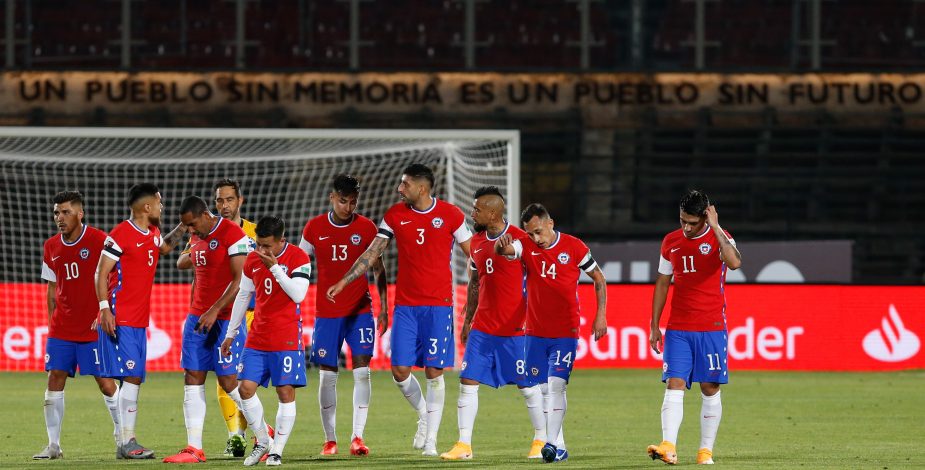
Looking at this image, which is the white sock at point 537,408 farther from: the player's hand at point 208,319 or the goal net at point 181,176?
the goal net at point 181,176

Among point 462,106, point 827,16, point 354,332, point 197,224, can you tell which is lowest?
point 354,332

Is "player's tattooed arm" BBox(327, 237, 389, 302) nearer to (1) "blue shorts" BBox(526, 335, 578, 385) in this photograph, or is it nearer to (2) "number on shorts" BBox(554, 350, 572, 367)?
(1) "blue shorts" BBox(526, 335, 578, 385)

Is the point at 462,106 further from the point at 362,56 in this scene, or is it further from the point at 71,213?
the point at 71,213

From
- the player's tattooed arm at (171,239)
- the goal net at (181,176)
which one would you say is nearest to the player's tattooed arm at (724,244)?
the player's tattooed arm at (171,239)

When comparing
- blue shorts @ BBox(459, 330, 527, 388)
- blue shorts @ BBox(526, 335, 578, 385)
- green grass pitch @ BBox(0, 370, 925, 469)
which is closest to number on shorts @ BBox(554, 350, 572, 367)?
blue shorts @ BBox(526, 335, 578, 385)

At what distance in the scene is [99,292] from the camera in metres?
10.5

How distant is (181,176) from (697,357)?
1912 centimetres

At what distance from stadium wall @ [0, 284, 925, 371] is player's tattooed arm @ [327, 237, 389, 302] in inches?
399

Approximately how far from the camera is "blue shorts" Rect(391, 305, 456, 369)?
11188 millimetres

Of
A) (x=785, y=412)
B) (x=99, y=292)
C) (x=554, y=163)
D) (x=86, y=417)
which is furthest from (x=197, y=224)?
(x=554, y=163)

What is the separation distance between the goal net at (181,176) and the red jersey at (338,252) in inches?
304

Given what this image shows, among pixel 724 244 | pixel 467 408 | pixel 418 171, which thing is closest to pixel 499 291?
pixel 467 408

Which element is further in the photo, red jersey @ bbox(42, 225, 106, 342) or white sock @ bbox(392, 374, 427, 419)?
white sock @ bbox(392, 374, 427, 419)

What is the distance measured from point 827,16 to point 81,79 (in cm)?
1570
